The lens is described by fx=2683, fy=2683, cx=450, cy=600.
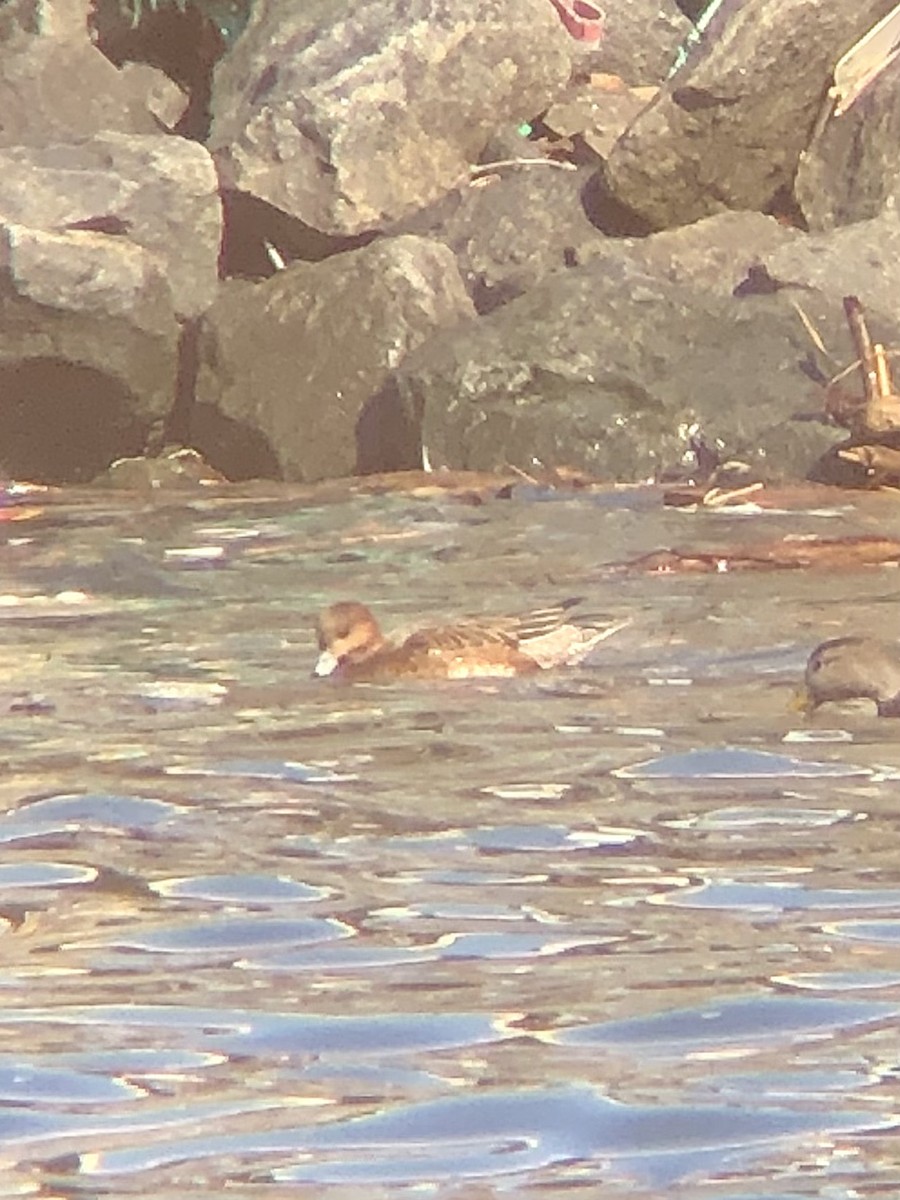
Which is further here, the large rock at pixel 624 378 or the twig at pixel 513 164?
the twig at pixel 513 164

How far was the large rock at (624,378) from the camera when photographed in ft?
38.3

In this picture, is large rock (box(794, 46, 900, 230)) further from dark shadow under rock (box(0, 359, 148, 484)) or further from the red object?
dark shadow under rock (box(0, 359, 148, 484))

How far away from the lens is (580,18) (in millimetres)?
14562

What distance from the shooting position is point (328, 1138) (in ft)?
9.94

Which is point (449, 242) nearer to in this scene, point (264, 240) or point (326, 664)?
point (264, 240)

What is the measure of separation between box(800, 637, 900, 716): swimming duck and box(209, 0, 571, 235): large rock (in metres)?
8.21

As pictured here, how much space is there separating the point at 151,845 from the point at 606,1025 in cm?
132

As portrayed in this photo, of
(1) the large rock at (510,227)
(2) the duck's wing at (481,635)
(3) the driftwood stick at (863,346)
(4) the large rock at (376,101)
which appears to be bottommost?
(2) the duck's wing at (481,635)

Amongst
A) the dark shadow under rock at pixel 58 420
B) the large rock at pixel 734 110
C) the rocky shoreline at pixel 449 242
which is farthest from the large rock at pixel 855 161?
the dark shadow under rock at pixel 58 420

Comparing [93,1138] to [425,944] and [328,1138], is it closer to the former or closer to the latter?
[328,1138]

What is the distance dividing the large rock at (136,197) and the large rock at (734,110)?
2.09 m

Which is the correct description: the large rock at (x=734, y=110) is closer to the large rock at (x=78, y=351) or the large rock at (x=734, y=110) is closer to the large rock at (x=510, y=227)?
the large rock at (x=510, y=227)

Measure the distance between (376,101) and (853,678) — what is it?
8548 mm

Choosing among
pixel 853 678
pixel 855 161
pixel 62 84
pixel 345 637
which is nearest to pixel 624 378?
pixel 855 161
